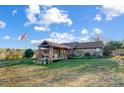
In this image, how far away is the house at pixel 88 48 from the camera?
6984 mm

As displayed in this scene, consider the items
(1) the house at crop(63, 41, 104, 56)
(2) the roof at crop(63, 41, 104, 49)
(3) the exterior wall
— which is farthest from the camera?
(3) the exterior wall

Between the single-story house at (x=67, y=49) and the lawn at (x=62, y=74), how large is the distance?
0.38m

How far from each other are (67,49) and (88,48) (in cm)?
73

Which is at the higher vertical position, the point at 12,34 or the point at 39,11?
the point at 39,11

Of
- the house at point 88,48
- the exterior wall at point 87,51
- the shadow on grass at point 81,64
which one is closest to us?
the shadow on grass at point 81,64

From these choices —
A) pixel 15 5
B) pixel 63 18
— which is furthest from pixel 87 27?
pixel 15 5

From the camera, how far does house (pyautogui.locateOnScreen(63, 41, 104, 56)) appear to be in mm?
6984

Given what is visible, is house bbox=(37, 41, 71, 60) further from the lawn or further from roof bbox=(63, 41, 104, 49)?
the lawn

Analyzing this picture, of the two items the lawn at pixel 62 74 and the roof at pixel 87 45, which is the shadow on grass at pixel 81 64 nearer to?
the lawn at pixel 62 74

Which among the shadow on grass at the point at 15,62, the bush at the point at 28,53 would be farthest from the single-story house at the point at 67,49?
the shadow on grass at the point at 15,62

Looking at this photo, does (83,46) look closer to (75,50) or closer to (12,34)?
(75,50)

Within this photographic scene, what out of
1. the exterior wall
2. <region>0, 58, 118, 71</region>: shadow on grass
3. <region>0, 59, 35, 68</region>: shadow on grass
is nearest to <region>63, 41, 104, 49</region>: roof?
the exterior wall
